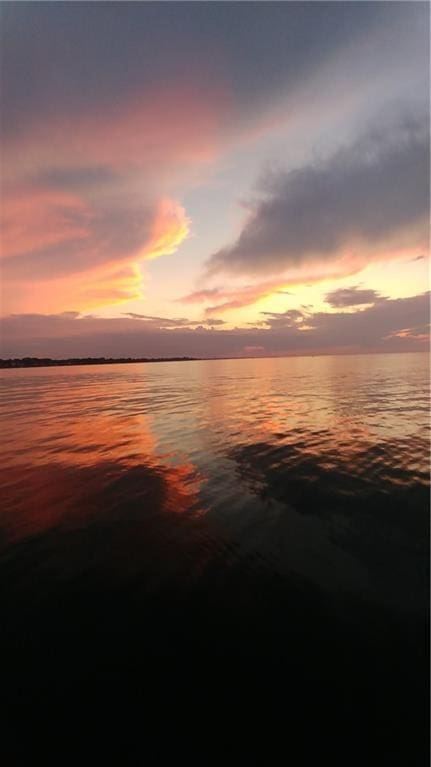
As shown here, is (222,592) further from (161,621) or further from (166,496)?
(166,496)

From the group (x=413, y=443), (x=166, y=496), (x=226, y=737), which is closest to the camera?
(x=226, y=737)

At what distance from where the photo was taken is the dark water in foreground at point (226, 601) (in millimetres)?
5391

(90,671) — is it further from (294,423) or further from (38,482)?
(294,423)

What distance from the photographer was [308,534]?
10.8 meters

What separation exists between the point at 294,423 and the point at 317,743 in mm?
22988

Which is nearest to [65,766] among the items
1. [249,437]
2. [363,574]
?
[363,574]

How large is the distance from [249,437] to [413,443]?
1076 cm

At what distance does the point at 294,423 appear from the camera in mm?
27281

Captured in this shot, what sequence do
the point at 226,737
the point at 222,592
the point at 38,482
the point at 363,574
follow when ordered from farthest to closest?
the point at 38,482 → the point at 363,574 → the point at 222,592 → the point at 226,737

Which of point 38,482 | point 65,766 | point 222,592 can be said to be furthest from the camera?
point 38,482

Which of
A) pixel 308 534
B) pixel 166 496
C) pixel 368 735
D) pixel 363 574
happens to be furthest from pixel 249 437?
pixel 368 735

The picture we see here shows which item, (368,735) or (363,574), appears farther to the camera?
(363,574)

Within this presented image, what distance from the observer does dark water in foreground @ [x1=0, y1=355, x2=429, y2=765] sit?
539cm

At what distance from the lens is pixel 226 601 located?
7836mm
